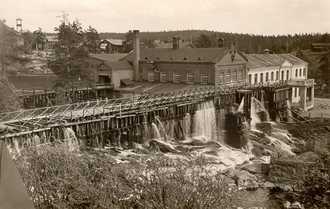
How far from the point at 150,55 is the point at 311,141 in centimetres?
1842

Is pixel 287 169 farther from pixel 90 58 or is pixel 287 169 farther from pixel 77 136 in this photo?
pixel 90 58

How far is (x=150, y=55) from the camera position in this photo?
4500cm

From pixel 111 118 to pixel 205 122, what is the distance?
9.24 metres

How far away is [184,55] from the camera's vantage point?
42.2 m

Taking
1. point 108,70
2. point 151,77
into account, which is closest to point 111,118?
point 108,70

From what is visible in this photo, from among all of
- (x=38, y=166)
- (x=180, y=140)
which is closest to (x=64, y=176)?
(x=38, y=166)

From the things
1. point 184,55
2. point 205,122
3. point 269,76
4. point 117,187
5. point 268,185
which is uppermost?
point 184,55

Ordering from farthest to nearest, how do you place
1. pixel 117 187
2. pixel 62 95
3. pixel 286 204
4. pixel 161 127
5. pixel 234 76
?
pixel 234 76 < pixel 62 95 < pixel 161 127 < pixel 286 204 < pixel 117 187

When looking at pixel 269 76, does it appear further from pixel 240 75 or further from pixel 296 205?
pixel 296 205

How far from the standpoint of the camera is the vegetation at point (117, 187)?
1059 cm

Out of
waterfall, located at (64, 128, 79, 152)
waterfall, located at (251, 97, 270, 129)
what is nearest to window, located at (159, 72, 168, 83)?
waterfall, located at (251, 97, 270, 129)

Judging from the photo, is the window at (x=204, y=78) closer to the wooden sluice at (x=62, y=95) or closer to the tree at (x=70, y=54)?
the wooden sluice at (x=62, y=95)

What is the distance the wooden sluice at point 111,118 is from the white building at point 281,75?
8662mm

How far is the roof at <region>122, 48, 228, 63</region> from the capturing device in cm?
4006
